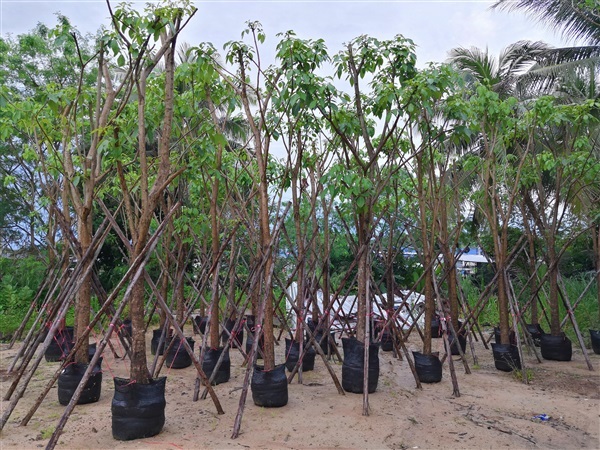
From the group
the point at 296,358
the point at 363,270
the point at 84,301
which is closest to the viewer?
the point at 84,301

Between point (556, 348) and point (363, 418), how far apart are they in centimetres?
457

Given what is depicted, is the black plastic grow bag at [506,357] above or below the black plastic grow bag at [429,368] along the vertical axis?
above

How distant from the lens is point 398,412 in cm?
508

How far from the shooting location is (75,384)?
16.8 feet

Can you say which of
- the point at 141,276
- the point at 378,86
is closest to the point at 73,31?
the point at 141,276

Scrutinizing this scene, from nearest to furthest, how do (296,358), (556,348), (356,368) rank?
(356,368) → (296,358) → (556,348)

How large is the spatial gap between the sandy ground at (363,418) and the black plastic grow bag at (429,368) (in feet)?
0.37

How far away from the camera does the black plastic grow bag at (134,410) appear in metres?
4.10

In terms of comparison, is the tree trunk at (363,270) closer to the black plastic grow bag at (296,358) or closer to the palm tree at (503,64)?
the black plastic grow bag at (296,358)

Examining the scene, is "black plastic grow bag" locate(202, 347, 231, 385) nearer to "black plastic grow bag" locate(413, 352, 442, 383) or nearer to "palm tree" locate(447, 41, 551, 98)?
"black plastic grow bag" locate(413, 352, 442, 383)

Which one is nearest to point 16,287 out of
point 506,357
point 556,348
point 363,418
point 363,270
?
point 363,270

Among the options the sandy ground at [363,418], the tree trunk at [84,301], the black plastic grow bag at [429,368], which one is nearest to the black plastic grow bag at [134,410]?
the sandy ground at [363,418]

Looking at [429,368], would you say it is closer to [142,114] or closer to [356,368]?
[356,368]

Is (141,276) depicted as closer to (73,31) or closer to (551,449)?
(73,31)
